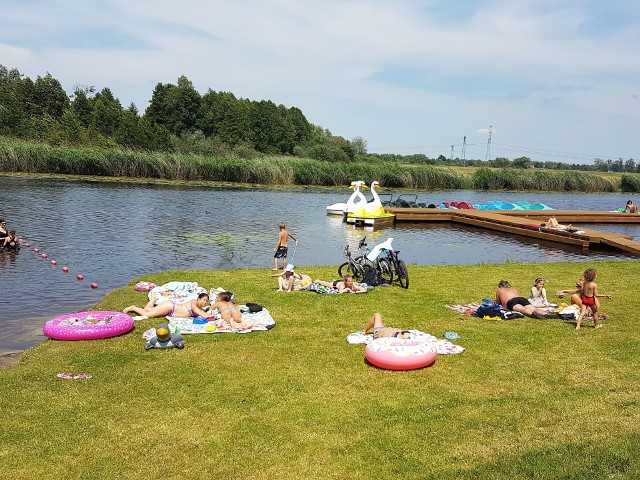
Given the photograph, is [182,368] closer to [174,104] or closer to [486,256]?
[486,256]

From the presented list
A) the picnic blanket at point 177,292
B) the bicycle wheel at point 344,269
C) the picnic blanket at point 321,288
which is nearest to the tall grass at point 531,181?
the bicycle wheel at point 344,269

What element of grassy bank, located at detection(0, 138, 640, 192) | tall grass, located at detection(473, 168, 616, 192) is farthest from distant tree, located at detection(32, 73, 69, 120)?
tall grass, located at detection(473, 168, 616, 192)

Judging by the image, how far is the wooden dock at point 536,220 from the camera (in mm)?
29820

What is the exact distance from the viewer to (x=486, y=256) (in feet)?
88.2

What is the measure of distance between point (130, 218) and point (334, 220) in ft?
42.6

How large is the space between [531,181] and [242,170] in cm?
3982

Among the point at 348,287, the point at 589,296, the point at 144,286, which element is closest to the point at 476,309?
the point at 589,296

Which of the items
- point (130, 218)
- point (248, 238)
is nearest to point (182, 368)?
point (248, 238)

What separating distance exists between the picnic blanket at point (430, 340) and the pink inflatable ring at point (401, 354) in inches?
29.2

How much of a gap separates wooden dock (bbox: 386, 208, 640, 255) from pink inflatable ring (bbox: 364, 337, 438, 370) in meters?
22.0

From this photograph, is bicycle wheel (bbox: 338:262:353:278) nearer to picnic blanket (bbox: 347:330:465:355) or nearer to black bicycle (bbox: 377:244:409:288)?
black bicycle (bbox: 377:244:409:288)

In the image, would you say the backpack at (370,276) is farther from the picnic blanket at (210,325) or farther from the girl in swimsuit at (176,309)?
the girl in swimsuit at (176,309)

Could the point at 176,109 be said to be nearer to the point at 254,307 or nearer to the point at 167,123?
the point at 167,123

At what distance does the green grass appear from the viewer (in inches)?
261
